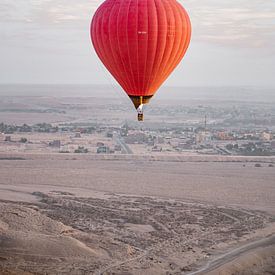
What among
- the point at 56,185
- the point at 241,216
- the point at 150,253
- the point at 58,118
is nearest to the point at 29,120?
the point at 58,118

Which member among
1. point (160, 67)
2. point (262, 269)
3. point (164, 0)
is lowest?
point (262, 269)

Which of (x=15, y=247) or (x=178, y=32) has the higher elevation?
(x=178, y=32)

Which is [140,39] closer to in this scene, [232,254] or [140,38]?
[140,38]

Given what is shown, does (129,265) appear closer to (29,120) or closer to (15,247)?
(15,247)

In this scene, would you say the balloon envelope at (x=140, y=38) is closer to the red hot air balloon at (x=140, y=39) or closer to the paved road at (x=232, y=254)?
the red hot air balloon at (x=140, y=39)

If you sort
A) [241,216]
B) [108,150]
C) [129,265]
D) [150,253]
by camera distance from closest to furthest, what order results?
[129,265], [150,253], [241,216], [108,150]

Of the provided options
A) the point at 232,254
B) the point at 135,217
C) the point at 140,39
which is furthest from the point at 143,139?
the point at 140,39
